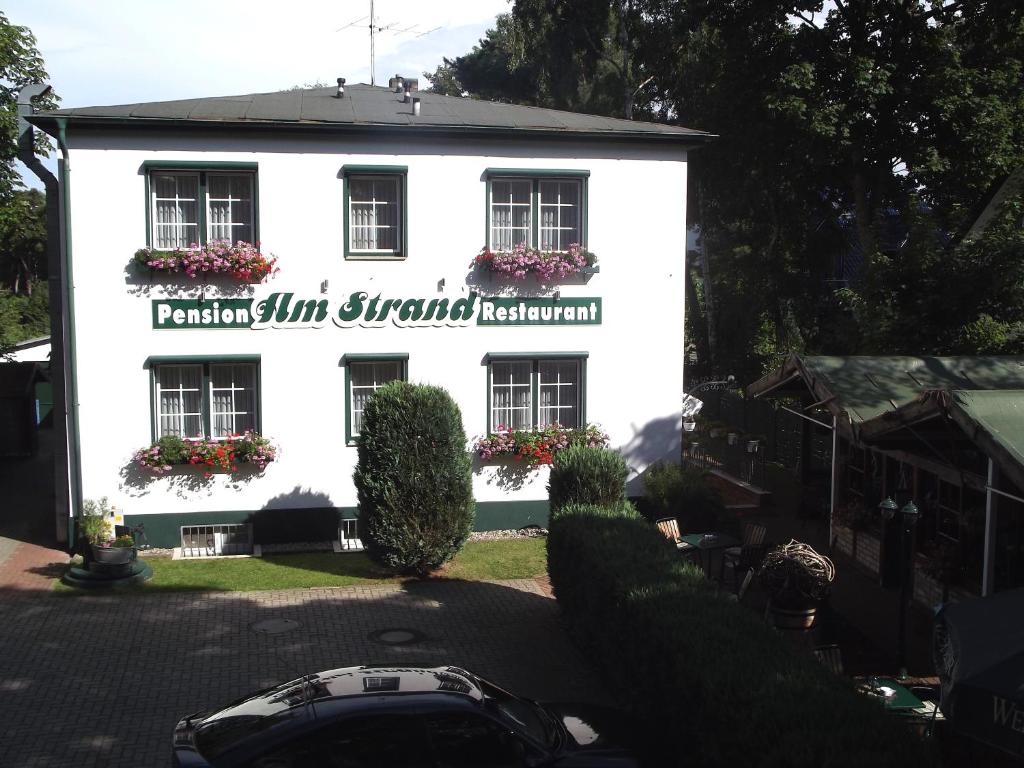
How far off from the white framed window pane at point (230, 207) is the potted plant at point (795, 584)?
10.6 metres

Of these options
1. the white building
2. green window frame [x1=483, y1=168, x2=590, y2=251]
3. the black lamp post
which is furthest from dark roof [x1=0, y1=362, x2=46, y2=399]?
the black lamp post

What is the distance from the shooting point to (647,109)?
36781 mm

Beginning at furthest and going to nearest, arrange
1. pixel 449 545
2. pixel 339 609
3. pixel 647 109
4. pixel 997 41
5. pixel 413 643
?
pixel 647 109, pixel 997 41, pixel 449 545, pixel 339 609, pixel 413 643

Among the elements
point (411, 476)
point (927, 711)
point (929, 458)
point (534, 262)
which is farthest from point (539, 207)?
point (927, 711)

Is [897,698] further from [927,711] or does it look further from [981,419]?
[981,419]

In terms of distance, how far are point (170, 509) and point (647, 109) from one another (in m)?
25.2

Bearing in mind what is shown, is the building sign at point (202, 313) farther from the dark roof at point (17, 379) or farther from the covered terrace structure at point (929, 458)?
the dark roof at point (17, 379)

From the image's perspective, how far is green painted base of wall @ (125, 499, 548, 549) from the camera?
57.6 ft

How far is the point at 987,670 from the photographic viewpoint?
21.7 ft

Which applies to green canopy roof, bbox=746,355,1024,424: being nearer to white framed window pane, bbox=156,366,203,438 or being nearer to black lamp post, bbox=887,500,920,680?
black lamp post, bbox=887,500,920,680

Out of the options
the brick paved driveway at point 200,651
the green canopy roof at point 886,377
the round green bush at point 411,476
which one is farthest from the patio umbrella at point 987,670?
the round green bush at point 411,476

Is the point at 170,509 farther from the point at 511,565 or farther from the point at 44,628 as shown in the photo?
the point at 511,565

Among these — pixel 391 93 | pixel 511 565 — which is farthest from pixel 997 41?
pixel 511 565

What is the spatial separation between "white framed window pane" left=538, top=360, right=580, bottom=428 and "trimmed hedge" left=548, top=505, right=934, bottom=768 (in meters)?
6.60
